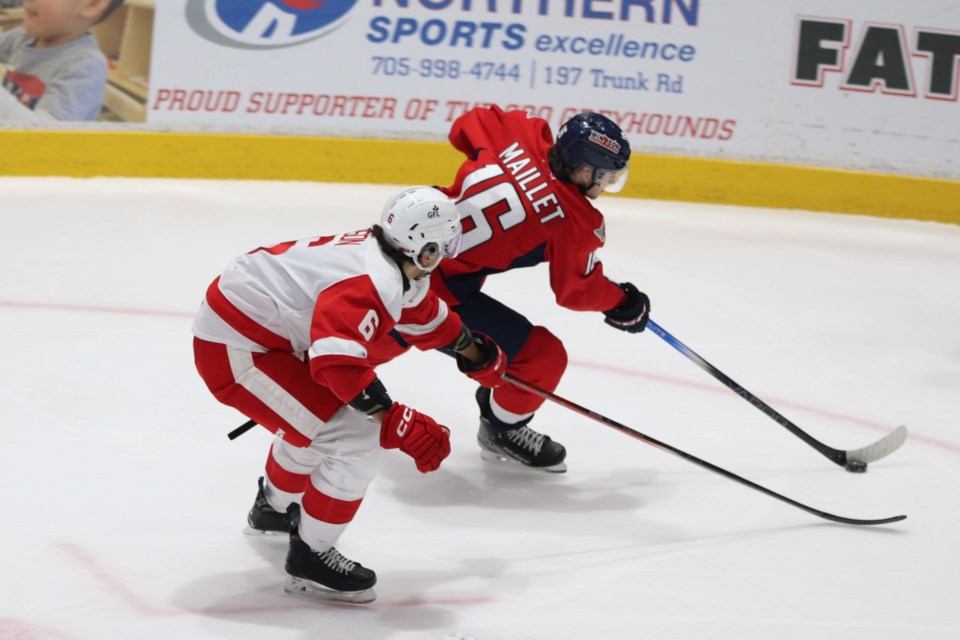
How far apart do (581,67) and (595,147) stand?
11.4 ft

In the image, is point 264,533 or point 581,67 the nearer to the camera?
point 264,533

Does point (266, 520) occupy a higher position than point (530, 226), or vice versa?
point (530, 226)

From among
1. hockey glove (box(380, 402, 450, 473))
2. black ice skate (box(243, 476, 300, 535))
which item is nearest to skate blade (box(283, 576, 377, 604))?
black ice skate (box(243, 476, 300, 535))

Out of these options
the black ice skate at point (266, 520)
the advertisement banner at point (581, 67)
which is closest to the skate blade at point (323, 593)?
the black ice skate at point (266, 520)

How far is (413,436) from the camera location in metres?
2.66

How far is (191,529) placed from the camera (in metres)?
3.18

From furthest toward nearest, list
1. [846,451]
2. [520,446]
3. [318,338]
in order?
[846,451] < [520,446] < [318,338]

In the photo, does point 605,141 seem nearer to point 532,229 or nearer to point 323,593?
point 532,229

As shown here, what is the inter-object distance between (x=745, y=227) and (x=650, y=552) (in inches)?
146

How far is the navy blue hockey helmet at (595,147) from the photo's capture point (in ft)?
11.0

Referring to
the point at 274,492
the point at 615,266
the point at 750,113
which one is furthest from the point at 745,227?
the point at 274,492

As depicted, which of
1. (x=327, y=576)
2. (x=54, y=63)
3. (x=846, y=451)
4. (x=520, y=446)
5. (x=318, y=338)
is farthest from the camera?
(x=54, y=63)

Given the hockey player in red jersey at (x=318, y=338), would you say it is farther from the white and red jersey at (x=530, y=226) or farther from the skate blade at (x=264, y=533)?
the white and red jersey at (x=530, y=226)

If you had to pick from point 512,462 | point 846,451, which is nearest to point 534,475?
point 512,462
